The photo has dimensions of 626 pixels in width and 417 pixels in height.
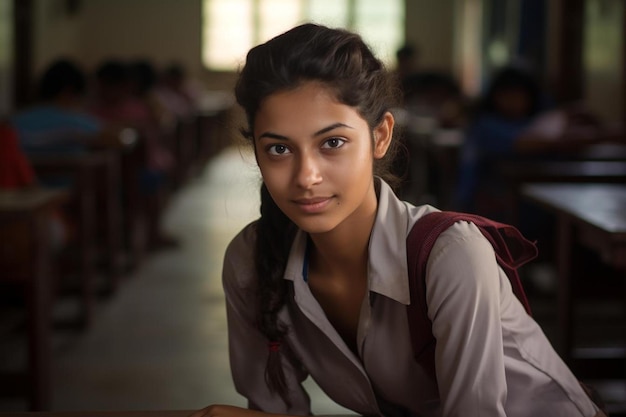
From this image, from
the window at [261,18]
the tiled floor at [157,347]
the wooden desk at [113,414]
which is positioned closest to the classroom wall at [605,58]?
the tiled floor at [157,347]

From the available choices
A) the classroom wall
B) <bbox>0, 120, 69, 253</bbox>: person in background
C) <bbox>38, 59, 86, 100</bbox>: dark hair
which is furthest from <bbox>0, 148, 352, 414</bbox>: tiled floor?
the classroom wall

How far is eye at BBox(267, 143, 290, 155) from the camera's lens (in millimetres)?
1087

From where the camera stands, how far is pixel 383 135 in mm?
1184

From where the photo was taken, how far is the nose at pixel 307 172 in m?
1.07

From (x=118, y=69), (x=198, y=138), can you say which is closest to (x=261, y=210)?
(x=118, y=69)

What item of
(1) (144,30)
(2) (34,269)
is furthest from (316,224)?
(1) (144,30)

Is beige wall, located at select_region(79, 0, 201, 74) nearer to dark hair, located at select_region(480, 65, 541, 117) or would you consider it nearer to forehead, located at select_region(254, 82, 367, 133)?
dark hair, located at select_region(480, 65, 541, 117)

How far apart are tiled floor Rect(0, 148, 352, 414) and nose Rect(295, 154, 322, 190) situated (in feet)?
0.75

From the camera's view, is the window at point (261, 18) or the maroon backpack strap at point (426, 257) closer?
the maroon backpack strap at point (426, 257)

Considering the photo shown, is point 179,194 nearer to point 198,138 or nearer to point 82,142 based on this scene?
point 198,138

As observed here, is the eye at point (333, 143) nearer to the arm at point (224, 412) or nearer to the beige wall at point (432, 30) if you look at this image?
the arm at point (224, 412)

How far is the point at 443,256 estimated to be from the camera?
107 centimetres

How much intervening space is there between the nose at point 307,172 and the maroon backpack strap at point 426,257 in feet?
0.47

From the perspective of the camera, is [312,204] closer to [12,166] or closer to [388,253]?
[388,253]
